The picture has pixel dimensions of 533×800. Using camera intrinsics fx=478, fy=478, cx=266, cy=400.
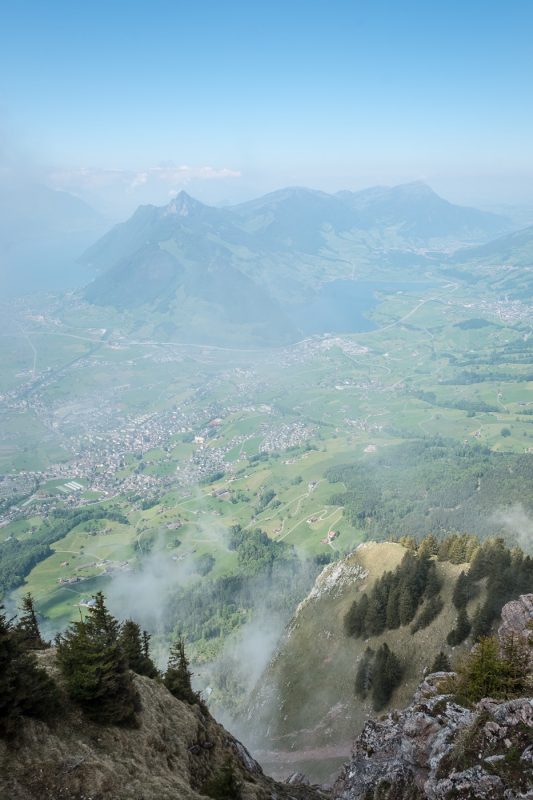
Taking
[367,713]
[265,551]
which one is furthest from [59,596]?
[367,713]

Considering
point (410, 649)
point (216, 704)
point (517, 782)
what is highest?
point (517, 782)

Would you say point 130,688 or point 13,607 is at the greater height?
point 130,688

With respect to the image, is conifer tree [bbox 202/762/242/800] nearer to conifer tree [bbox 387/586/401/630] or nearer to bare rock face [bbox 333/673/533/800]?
bare rock face [bbox 333/673/533/800]

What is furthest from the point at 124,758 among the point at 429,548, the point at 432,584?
the point at 429,548

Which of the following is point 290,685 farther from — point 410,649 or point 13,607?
Answer: point 13,607

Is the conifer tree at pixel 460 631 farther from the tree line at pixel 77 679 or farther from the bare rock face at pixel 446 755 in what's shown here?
the tree line at pixel 77 679

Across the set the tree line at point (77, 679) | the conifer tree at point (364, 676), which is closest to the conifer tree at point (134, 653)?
the tree line at point (77, 679)

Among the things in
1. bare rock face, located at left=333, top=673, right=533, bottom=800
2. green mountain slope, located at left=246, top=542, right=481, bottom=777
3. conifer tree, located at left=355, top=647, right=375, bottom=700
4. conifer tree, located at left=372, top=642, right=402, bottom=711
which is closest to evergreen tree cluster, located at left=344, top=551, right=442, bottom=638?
green mountain slope, located at left=246, top=542, right=481, bottom=777
